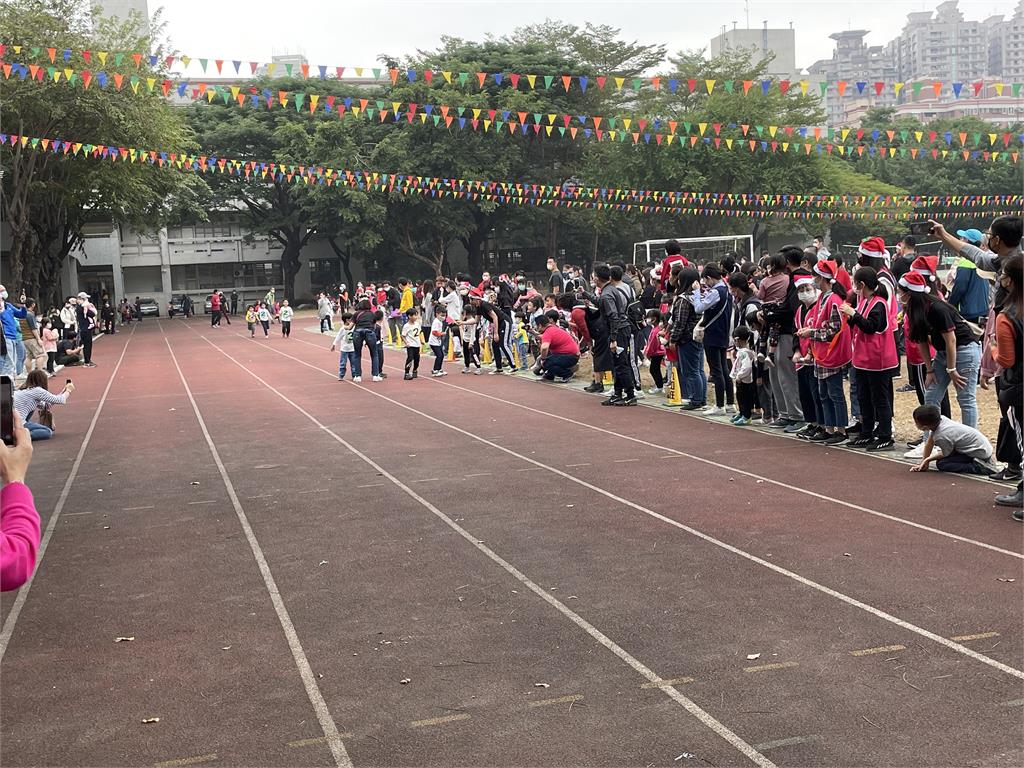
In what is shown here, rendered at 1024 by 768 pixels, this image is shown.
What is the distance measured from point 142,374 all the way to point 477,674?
2084 cm

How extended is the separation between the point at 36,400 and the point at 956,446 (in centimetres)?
1023

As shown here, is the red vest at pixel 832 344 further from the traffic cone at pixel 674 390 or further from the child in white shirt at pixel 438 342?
the child in white shirt at pixel 438 342

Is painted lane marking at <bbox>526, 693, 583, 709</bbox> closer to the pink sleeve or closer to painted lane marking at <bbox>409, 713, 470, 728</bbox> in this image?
painted lane marking at <bbox>409, 713, 470, 728</bbox>

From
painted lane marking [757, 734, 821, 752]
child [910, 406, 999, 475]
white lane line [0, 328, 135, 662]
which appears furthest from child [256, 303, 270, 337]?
painted lane marking [757, 734, 821, 752]

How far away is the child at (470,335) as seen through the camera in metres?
20.2

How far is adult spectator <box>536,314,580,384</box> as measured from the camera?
1809cm

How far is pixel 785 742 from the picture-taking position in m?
4.10

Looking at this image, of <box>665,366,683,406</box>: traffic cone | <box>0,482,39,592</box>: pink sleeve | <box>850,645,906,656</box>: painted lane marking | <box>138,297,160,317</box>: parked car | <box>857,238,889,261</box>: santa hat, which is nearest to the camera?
<box>0,482,39,592</box>: pink sleeve

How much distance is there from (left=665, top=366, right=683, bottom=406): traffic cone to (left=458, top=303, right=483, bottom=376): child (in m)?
6.26

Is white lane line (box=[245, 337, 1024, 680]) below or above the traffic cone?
below

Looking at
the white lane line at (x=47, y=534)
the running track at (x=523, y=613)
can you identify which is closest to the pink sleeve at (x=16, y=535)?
the white lane line at (x=47, y=534)

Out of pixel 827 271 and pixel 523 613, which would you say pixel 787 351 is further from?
pixel 523 613

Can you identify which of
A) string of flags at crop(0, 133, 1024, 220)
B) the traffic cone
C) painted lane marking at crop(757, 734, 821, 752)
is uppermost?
string of flags at crop(0, 133, 1024, 220)

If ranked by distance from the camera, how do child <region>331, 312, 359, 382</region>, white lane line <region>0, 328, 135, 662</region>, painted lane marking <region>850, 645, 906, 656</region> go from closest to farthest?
painted lane marking <region>850, 645, 906, 656</region> → white lane line <region>0, 328, 135, 662</region> → child <region>331, 312, 359, 382</region>
